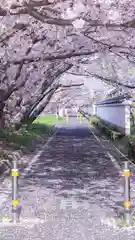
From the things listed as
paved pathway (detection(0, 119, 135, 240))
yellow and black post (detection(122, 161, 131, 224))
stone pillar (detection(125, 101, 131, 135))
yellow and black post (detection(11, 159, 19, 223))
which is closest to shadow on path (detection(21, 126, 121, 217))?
paved pathway (detection(0, 119, 135, 240))

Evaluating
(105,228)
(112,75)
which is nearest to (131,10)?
(105,228)

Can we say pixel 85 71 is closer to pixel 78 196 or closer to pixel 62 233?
pixel 78 196

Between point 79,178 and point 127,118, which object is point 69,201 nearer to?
point 79,178

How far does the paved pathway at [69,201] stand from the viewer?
666cm

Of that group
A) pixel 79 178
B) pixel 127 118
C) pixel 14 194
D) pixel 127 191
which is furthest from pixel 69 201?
pixel 127 118

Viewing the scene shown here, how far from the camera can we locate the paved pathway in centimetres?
666

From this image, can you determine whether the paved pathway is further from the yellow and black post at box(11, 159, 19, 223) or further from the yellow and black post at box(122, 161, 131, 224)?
the yellow and black post at box(122, 161, 131, 224)

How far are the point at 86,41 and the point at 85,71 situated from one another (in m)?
13.1

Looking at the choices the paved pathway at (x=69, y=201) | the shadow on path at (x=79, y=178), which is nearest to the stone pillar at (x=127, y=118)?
the shadow on path at (x=79, y=178)

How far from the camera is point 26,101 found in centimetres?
2519

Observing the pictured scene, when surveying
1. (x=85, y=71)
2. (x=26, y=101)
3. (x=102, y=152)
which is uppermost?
(x=85, y=71)

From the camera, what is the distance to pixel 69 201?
902cm

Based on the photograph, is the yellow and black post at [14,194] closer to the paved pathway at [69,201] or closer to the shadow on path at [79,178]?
the paved pathway at [69,201]

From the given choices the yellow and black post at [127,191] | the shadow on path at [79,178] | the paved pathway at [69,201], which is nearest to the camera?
the paved pathway at [69,201]
